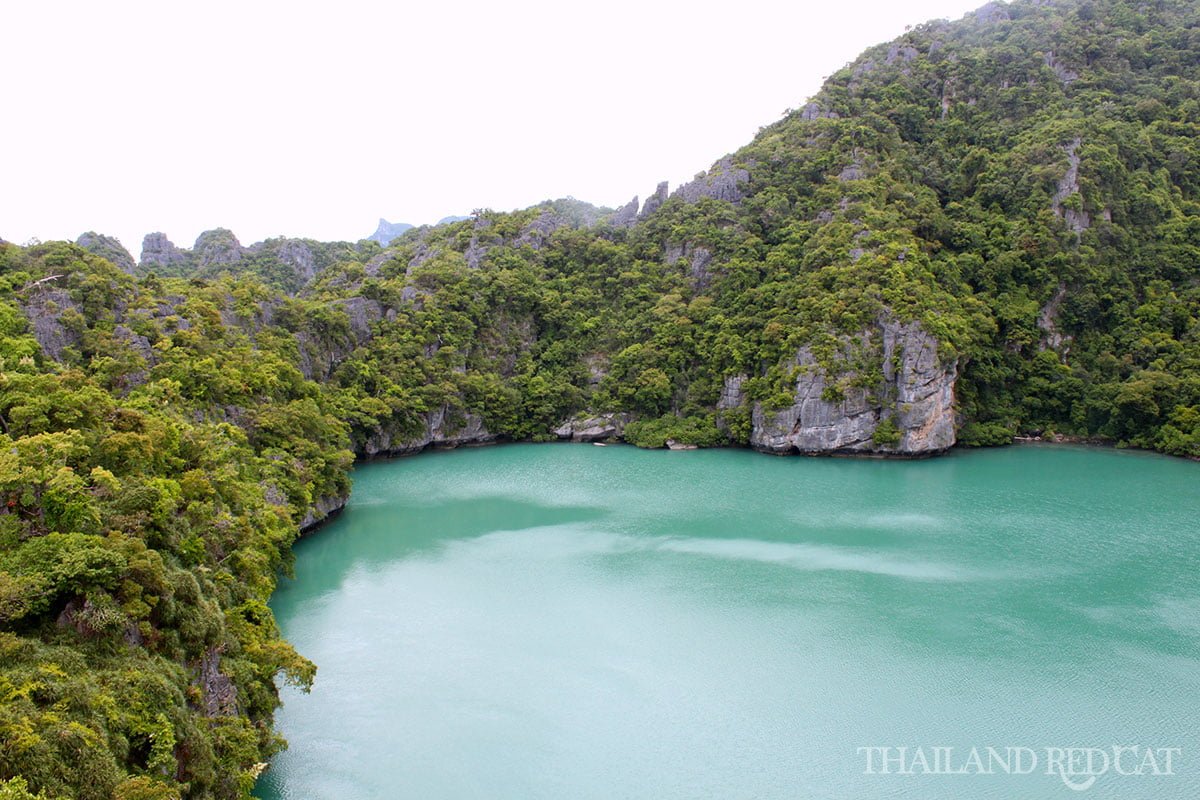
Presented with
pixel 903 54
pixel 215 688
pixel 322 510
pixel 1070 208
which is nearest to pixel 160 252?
pixel 322 510

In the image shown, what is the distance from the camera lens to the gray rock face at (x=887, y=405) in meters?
35.1

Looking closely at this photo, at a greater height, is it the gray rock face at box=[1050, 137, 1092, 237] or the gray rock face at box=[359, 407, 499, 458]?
the gray rock face at box=[1050, 137, 1092, 237]

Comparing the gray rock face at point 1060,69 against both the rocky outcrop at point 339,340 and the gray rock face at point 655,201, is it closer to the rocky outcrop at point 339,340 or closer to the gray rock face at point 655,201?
the gray rock face at point 655,201

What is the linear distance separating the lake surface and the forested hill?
8.52ft

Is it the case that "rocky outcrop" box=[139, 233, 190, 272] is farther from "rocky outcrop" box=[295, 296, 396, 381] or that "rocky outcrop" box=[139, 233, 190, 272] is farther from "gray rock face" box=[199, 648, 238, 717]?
"gray rock face" box=[199, 648, 238, 717]

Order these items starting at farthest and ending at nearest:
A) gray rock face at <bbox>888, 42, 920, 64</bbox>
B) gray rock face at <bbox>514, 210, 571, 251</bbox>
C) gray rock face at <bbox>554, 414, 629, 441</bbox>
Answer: gray rock face at <bbox>888, 42, 920, 64</bbox>, gray rock face at <bbox>514, 210, 571, 251</bbox>, gray rock face at <bbox>554, 414, 629, 441</bbox>

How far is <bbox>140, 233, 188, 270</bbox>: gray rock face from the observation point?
2213 inches

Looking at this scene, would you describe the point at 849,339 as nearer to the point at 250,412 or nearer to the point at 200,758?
the point at 250,412

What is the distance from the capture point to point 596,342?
4612cm

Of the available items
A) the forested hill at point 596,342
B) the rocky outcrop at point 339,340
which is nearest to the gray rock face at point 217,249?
the forested hill at point 596,342

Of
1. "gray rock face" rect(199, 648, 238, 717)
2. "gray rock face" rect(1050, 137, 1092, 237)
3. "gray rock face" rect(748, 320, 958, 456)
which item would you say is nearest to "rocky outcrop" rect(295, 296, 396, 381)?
"gray rock face" rect(748, 320, 958, 456)

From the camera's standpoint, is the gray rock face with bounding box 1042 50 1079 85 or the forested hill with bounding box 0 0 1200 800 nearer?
the forested hill with bounding box 0 0 1200 800

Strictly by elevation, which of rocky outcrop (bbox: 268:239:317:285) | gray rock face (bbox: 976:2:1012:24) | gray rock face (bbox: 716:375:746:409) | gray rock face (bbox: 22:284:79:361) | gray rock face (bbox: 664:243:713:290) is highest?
gray rock face (bbox: 976:2:1012:24)

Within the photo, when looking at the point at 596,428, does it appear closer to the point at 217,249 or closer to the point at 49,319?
the point at 49,319
